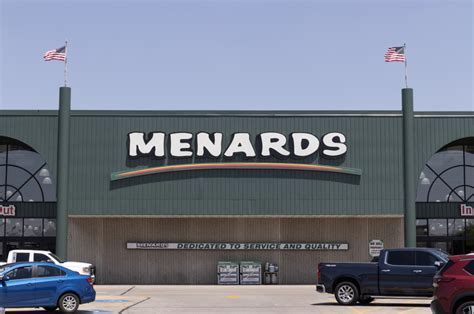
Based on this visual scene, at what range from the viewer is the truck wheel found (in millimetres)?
25688

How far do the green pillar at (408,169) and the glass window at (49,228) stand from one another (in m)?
17.3

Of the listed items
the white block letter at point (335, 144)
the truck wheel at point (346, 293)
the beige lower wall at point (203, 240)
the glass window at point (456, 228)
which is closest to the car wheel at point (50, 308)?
the truck wheel at point (346, 293)

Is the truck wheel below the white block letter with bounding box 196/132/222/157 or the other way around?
below

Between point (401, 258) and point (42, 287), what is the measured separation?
442 inches

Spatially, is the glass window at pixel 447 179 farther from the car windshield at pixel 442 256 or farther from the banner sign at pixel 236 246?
the car windshield at pixel 442 256

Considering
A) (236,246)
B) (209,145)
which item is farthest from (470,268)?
(236,246)

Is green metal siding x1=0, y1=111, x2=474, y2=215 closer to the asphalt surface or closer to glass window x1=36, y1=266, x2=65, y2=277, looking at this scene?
the asphalt surface

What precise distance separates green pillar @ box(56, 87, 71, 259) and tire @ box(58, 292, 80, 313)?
15493 millimetres

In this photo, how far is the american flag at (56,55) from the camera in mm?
39250

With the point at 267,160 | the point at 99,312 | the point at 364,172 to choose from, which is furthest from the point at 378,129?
the point at 99,312

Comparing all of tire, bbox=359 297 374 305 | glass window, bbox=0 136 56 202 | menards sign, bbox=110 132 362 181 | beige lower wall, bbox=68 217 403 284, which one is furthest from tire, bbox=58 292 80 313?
glass window, bbox=0 136 56 202

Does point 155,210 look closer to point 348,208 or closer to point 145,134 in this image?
point 145,134

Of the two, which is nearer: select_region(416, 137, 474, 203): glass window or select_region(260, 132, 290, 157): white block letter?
select_region(260, 132, 290, 157): white block letter

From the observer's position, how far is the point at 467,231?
40.2 meters
